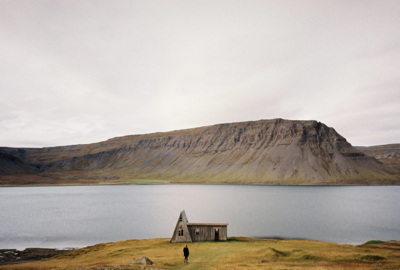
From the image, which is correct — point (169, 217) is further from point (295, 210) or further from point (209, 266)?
point (209, 266)

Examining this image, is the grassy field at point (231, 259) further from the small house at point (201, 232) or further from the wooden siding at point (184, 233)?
the small house at point (201, 232)

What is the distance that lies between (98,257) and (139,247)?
270 inches

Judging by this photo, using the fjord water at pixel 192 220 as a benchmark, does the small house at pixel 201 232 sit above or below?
above

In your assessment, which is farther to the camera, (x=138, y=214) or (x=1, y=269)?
(x=138, y=214)

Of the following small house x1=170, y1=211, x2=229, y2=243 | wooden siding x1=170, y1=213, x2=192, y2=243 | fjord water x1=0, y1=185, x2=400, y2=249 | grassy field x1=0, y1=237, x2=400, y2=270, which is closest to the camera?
grassy field x1=0, y1=237, x2=400, y2=270

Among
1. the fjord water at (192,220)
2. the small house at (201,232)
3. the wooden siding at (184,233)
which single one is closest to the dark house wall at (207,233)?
the small house at (201,232)

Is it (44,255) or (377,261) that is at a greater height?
(377,261)

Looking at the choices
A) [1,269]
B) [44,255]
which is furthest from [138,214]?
[1,269]

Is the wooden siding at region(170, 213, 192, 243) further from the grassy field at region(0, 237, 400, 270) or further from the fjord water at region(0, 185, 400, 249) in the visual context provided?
the fjord water at region(0, 185, 400, 249)

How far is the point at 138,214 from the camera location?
83250mm

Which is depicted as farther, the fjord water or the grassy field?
the fjord water

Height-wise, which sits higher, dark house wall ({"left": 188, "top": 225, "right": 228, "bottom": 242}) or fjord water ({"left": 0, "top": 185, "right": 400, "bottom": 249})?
dark house wall ({"left": 188, "top": 225, "right": 228, "bottom": 242})

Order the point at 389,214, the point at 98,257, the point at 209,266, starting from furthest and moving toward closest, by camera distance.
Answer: the point at 389,214 < the point at 98,257 < the point at 209,266

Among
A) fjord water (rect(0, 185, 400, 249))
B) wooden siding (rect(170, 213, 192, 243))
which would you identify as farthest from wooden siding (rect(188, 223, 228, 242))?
fjord water (rect(0, 185, 400, 249))
